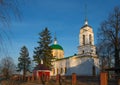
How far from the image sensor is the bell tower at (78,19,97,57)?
79250mm

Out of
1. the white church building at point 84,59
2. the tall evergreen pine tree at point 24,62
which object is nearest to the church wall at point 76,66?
the white church building at point 84,59

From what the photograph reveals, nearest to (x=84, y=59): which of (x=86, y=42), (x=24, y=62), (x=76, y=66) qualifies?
(x=76, y=66)

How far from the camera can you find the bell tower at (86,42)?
7925 centimetres

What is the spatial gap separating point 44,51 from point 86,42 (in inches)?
613

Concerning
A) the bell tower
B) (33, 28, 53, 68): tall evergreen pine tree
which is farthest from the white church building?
(33, 28, 53, 68): tall evergreen pine tree

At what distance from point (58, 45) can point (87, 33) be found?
2118 cm

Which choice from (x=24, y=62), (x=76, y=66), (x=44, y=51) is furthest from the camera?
(x=24, y=62)

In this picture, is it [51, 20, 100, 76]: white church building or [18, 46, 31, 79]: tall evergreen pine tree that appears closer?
[51, 20, 100, 76]: white church building

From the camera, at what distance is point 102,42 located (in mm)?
45531

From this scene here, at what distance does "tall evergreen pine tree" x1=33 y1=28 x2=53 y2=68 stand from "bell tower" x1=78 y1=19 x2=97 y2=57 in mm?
12330

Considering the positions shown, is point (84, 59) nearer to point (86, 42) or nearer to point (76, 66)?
point (76, 66)

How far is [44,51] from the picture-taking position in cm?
7188

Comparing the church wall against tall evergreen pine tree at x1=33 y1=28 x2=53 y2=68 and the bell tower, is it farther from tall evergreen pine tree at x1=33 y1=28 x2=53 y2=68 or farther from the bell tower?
tall evergreen pine tree at x1=33 y1=28 x2=53 y2=68

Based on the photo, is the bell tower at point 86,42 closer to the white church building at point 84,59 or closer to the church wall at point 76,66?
the white church building at point 84,59
